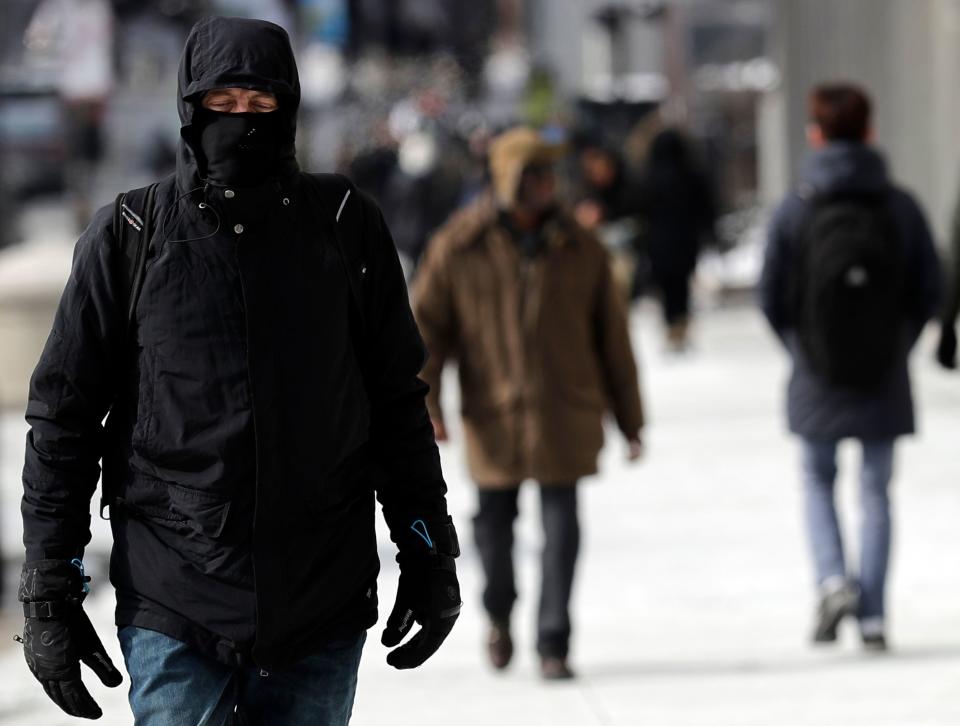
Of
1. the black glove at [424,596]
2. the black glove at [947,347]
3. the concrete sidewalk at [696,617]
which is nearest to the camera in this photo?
the black glove at [424,596]

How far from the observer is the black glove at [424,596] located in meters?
3.57

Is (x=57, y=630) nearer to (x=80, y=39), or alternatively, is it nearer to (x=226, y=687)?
(x=226, y=687)

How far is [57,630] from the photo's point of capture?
11.0ft

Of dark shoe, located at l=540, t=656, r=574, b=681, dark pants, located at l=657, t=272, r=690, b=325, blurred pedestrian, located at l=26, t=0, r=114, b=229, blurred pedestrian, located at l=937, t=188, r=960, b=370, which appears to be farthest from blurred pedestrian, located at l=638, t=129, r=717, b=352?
blurred pedestrian, located at l=937, t=188, r=960, b=370

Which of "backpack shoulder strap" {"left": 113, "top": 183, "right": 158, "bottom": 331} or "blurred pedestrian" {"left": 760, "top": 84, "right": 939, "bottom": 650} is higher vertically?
"backpack shoulder strap" {"left": 113, "top": 183, "right": 158, "bottom": 331}

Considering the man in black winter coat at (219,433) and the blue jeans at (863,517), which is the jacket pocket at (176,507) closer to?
the man in black winter coat at (219,433)

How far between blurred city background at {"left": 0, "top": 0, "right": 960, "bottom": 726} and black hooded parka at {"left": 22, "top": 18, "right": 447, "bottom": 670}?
274 cm

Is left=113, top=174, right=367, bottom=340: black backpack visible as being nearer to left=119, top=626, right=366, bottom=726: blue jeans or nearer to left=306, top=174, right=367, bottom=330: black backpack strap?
left=306, top=174, right=367, bottom=330: black backpack strap

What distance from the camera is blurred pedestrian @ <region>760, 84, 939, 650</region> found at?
668 cm

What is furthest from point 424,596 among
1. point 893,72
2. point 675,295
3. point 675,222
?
point 893,72

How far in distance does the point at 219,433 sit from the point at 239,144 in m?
0.47

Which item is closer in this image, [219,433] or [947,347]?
[219,433]

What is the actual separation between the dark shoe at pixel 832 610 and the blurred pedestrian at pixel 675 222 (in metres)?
9.76

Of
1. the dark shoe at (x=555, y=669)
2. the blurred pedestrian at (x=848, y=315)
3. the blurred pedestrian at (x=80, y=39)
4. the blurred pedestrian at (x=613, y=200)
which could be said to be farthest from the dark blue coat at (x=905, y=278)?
the blurred pedestrian at (x=80, y=39)
